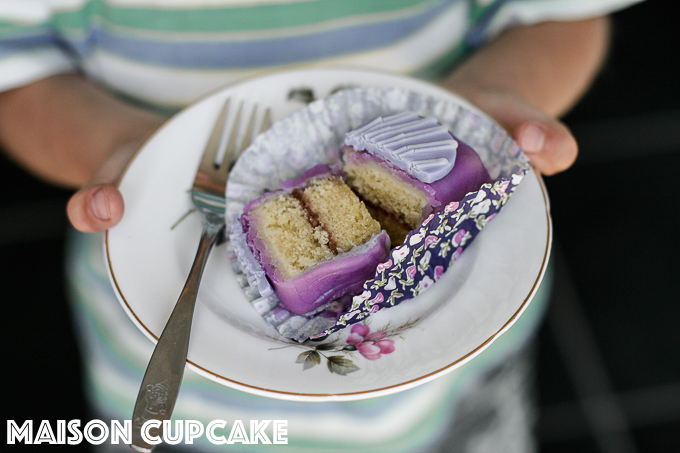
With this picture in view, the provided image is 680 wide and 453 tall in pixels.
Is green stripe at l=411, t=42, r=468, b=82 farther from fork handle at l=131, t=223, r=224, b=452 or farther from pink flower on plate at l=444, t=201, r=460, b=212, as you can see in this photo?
fork handle at l=131, t=223, r=224, b=452

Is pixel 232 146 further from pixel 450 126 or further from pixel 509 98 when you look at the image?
pixel 509 98

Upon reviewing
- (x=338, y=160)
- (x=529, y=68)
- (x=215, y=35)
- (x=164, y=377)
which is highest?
(x=215, y=35)

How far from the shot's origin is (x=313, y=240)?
1.16 meters

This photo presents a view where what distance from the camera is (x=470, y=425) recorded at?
5.01 ft

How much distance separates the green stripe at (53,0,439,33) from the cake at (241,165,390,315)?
18.4 inches

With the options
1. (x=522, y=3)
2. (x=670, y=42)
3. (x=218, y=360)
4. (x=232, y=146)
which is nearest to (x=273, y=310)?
(x=218, y=360)

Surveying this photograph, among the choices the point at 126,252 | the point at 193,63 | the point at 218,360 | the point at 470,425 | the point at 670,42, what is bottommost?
the point at 470,425

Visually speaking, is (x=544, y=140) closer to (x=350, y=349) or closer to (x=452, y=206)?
(x=452, y=206)

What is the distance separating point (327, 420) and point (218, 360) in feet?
1.62

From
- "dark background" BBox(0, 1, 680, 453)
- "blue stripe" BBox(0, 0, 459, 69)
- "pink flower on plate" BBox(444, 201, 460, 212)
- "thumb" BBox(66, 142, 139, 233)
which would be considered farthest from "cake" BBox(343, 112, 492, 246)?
"dark background" BBox(0, 1, 680, 453)

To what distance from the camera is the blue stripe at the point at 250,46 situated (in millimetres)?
1460

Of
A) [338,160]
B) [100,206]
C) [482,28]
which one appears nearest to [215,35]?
[338,160]

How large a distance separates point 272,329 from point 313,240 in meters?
0.22

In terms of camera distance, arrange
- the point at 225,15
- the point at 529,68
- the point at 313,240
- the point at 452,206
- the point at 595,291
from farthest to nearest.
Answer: the point at 595,291
the point at 529,68
the point at 225,15
the point at 313,240
the point at 452,206
